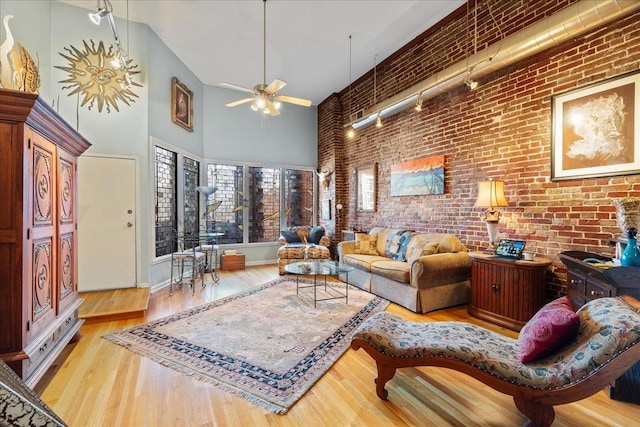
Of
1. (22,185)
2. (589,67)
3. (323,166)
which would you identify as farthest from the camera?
(323,166)

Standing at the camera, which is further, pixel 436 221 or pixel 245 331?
pixel 436 221

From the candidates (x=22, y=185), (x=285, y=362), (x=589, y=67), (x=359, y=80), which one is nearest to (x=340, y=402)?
(x=285, y=362)

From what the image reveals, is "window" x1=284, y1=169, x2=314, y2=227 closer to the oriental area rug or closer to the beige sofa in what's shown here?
the beige sofa

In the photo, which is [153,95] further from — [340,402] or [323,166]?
[340,402]

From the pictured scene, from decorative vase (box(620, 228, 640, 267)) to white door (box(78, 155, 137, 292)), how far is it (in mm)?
5436

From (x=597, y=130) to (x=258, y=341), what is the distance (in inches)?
146

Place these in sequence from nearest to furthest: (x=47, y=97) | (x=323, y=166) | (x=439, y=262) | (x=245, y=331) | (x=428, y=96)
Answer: (x=245, y=331), (x=439, y=262), (x=47, y=97), (x=428, y=96), (x=323, y=166)

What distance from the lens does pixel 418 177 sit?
15.4 feet

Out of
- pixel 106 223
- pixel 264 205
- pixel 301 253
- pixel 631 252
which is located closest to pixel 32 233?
pixel 106 223

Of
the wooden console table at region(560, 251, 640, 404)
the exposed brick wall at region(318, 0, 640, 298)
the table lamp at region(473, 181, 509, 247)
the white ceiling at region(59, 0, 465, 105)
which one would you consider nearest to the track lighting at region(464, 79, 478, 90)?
the exposed brick wall at region(318, 0, 640, 298)

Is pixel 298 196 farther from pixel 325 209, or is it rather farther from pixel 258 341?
pixel 258 341

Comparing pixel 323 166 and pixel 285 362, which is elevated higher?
pixel 323 166

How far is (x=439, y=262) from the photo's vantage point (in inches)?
139

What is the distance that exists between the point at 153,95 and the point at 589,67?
5433 mm
